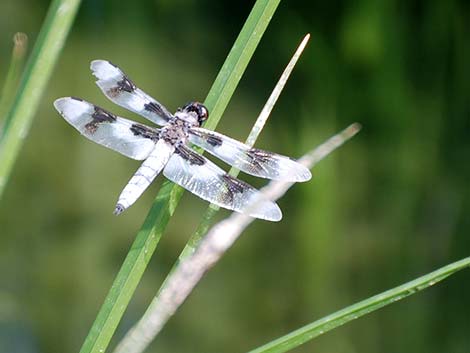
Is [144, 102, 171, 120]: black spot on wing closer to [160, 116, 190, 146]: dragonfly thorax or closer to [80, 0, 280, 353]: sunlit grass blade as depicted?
[160, 116, 190, 146]: dragonfly thorax

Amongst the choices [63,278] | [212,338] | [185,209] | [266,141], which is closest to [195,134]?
[212,338]

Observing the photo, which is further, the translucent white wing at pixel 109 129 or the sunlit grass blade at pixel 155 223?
the translucent white wing at pixel 109 129

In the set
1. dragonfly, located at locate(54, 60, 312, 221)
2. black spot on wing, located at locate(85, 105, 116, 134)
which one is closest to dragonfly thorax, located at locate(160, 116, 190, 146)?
dragonfly, located at locate(54, 60, 312, 221)

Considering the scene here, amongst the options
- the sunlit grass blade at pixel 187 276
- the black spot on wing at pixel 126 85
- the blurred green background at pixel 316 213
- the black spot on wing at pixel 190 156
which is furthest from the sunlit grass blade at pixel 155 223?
the blurred green background at pixel 316 213

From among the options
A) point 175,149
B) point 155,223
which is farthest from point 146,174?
point 155,223

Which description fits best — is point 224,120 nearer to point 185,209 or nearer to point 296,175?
point 185,209

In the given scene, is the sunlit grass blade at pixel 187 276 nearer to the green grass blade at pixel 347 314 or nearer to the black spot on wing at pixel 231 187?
the green grass blade at pixel 347 314
